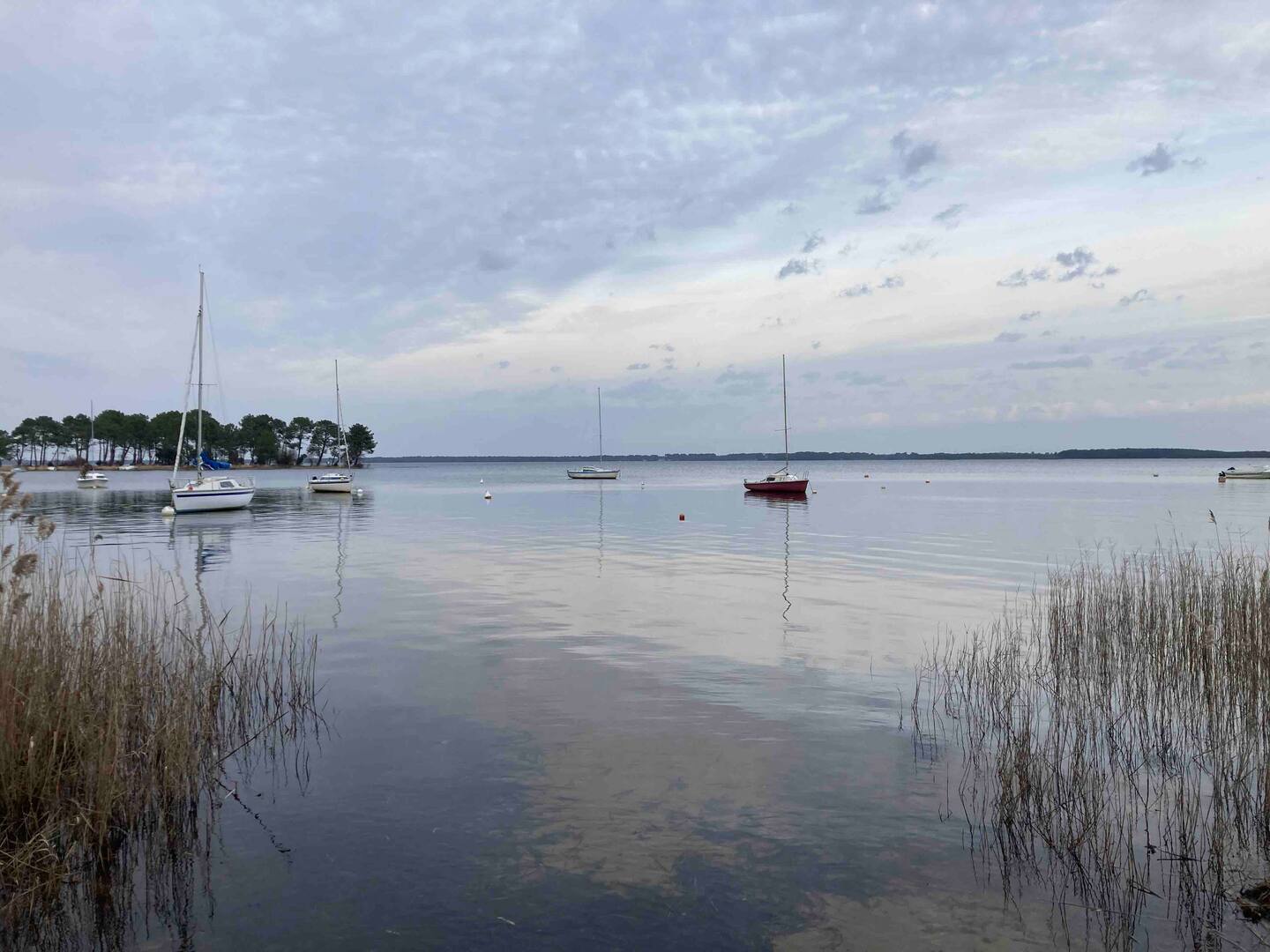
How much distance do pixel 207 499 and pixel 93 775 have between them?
61.5 meters

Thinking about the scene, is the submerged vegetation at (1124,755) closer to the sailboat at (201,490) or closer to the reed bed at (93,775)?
the reed bed at (93,775)

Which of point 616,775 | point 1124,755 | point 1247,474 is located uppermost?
point 1247,474

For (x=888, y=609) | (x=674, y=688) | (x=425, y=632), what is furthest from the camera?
(x=888, y=609)

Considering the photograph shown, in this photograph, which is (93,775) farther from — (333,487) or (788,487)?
(333,487)

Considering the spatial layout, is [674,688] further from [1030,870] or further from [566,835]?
[1030,870]

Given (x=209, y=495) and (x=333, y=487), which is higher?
(x=209, y=495)

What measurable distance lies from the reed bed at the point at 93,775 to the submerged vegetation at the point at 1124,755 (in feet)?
26.8

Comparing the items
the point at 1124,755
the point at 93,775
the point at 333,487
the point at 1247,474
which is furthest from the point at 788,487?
the point at 93,775

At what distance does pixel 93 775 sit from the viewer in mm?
7930

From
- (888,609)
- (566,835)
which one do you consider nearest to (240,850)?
(566,835)

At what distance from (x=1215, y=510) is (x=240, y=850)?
248 ft

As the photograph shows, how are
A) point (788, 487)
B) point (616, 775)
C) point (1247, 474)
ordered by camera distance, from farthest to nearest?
1. point (1247, 474)
2. point (788, 487)
3. point (616, 775)

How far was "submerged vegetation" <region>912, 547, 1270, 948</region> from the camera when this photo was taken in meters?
7.57

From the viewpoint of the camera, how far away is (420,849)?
28.0 feet
